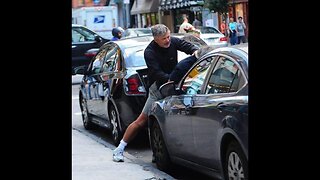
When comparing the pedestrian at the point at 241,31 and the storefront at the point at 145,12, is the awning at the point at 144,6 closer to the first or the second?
the storefront at the point at 145,12

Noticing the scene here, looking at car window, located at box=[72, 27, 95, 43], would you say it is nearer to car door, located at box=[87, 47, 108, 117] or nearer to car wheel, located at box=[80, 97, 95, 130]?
car wheel, located at box=[80, 97, 95, 130]

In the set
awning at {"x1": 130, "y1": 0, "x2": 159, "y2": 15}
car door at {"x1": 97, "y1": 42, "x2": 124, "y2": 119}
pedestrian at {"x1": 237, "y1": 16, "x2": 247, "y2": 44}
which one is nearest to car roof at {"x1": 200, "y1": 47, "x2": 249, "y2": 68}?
car door at {"x1": 97, "y1": 42, "x2": 124, "y2": 119}

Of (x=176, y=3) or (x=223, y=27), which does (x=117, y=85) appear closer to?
(x=223, y=27)

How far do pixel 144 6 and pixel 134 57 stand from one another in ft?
148

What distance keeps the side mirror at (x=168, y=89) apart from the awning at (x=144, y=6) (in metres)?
44.8

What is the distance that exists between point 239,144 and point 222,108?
44cm

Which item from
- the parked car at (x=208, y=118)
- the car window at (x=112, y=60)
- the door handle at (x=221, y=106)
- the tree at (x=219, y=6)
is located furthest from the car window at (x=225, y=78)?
the tree at (x=219, y=6)

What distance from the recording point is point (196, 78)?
7.12m

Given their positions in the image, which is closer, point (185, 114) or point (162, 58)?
point (185, 114)

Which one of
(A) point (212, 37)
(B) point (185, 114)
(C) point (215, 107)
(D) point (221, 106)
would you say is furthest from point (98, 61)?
(A) point (212, 37)

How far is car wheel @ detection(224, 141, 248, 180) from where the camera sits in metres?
5.57
